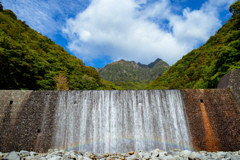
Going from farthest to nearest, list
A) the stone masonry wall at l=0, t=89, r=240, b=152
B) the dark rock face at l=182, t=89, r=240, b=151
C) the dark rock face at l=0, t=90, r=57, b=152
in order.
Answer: the dark rock face at l=182, t=89, r=240, b=151, the stone masonry wall at l=0, t=89, r=240, b=152, the dark rock face at l=0, t=90, r=57, b=152

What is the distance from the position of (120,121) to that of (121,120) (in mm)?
86

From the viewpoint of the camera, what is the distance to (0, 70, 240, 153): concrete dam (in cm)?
877

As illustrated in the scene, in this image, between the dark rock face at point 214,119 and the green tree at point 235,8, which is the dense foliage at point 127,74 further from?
the dark rock face at point 214,119

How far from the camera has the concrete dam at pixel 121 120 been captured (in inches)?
345

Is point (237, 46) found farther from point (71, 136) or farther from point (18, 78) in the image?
point (18, 78)

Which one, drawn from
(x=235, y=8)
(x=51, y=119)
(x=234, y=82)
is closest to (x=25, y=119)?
(x=51, y=119)

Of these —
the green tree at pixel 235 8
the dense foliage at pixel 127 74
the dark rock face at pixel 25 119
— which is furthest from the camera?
the dense foliage at pixel 127 74

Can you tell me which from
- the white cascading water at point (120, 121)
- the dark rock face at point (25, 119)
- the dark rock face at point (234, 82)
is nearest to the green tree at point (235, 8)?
the dark rock face at point (234, 82)

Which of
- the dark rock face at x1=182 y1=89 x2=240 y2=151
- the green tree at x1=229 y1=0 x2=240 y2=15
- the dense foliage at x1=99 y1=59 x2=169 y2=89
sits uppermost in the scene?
the dense foliage at x1=99 y1=59 x2=169 y2=89

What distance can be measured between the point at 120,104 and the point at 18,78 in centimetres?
1419

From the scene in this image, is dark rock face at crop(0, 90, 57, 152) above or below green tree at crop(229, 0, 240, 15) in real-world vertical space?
below

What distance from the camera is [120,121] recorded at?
376 inches

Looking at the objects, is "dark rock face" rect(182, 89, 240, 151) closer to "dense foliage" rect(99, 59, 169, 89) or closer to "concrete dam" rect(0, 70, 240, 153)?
"concrete dam" rect(0, 70, 240, 153)

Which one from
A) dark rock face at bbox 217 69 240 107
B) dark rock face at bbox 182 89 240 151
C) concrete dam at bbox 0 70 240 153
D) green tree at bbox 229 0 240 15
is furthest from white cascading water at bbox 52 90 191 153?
green tree at bbox 229 0 240 15
